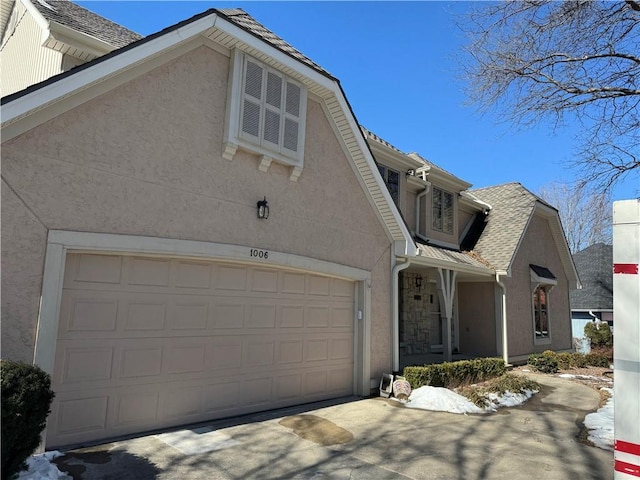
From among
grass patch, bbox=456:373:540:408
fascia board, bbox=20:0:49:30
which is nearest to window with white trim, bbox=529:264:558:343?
grass patch, bbox=456:373:540:408

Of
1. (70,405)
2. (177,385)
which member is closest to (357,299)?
(177,385)

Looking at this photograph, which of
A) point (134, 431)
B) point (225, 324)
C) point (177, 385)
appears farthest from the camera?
point (225, 324)

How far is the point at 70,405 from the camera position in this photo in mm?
5230

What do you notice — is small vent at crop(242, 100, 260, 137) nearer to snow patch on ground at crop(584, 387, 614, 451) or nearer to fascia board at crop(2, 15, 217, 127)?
fascia board at crop(2, 15, 217, 127)

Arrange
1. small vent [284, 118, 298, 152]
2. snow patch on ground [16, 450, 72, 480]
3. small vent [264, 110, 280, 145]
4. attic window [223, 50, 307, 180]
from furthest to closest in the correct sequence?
small vent [284, 118, 298, 152]
small vent [264, 110, 280, 145]
attic window [223, 50, 307, 180]
snow patch on ground [16, 450, 72, 480]

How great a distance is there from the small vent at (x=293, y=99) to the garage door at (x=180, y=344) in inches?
114

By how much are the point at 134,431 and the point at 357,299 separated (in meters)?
4.87

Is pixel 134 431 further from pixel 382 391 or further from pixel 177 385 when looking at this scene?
pixel 382 391

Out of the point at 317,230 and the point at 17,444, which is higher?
the point at 317,230

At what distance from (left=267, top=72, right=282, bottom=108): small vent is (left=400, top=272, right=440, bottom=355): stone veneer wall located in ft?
24.8

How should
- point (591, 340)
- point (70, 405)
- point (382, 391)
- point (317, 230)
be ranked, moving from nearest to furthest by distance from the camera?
point (70, 405), point (317, 230), point (382, 391), point (591, 340)

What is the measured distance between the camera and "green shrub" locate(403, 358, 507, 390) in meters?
9.02

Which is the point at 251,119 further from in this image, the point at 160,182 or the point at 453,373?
the point at 453,373

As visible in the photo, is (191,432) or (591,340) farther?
(591,340)
